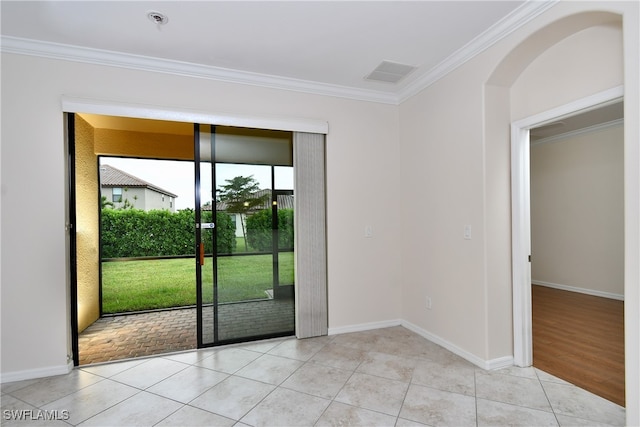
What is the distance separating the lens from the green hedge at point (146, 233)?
5906 millimetres

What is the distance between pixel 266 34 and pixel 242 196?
1583 mm

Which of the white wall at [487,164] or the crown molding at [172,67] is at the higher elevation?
the crown molding at [172,67]

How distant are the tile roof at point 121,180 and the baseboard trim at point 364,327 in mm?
4260

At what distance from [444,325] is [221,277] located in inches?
93.1

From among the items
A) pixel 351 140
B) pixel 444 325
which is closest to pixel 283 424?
pixel 444 325

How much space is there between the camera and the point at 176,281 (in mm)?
6320

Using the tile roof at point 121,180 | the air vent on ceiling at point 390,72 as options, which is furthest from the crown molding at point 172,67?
the tile roof at point 121,180

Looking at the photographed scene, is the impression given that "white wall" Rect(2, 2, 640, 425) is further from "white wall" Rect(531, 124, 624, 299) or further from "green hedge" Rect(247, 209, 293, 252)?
"white wall" Rect(531, 124, 624, 299)

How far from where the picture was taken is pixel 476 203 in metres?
2.86

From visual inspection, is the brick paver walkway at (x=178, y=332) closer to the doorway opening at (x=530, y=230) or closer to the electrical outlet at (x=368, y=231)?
the electrical outlet at (x=368, y=231)

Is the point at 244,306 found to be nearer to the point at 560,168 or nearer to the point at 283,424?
the point at 283,424

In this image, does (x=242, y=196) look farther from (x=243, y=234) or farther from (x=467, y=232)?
(x=467, y=232)

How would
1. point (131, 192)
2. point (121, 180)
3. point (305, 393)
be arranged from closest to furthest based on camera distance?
point (305, 393)
point (121, 180)
point (131, 192)

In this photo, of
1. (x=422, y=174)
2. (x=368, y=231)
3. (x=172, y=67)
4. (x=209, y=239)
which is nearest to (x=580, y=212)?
(x=422, y=174)
